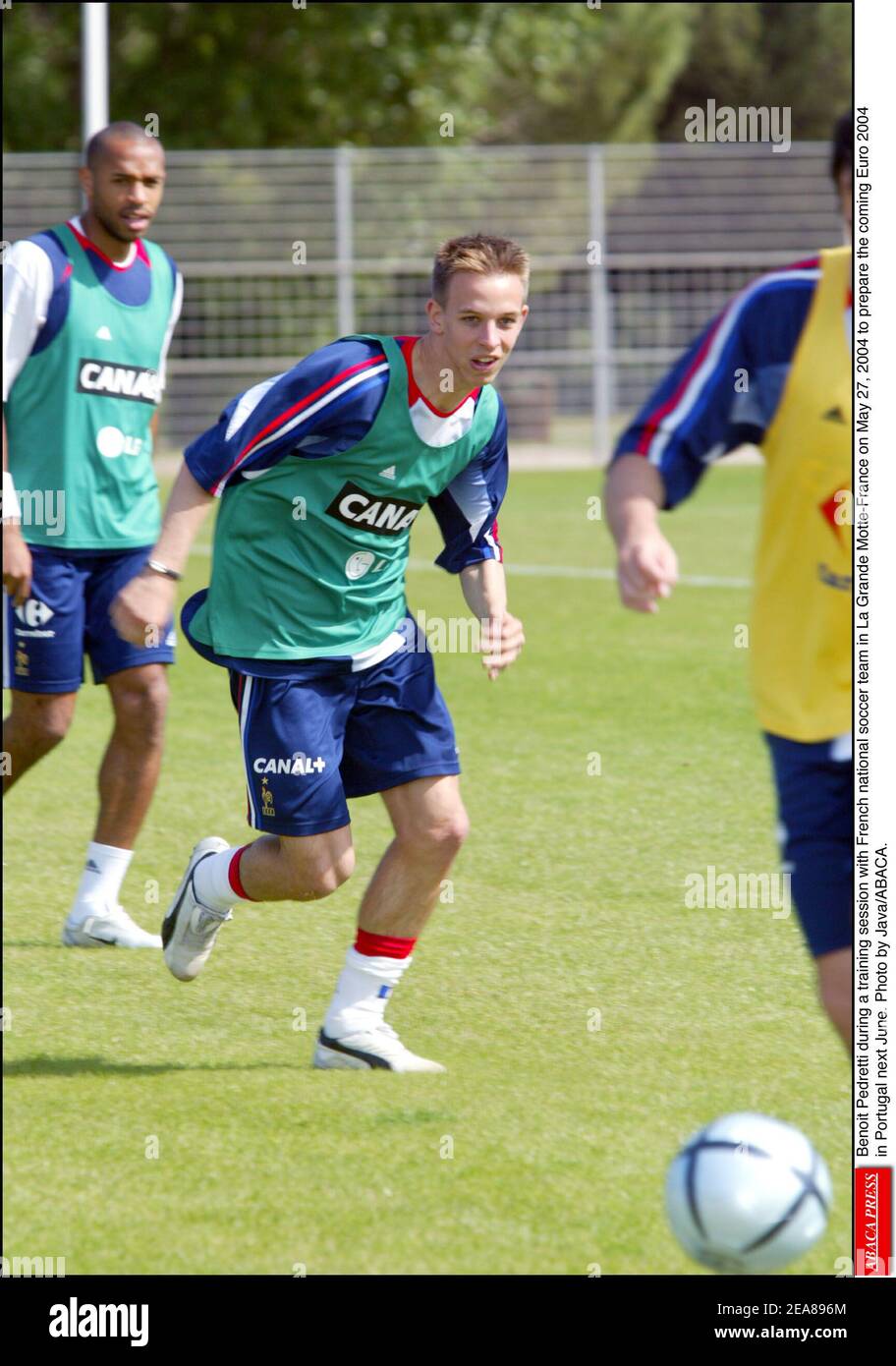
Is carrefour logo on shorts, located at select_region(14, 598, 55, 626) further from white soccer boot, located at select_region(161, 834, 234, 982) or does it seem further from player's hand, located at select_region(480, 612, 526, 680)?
player's hand, located at select_region(480, 612, 526, 680)

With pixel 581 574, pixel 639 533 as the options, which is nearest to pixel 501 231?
pixel 581 574

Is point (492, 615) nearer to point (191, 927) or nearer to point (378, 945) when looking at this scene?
point (378, 945)

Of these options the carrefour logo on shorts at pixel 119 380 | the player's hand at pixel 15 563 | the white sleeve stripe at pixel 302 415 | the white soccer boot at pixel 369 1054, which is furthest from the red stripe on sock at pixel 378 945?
the carrefour logo on shorts at pixel 119 380

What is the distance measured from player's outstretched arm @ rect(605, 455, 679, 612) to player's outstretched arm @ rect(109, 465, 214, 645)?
1.52 m

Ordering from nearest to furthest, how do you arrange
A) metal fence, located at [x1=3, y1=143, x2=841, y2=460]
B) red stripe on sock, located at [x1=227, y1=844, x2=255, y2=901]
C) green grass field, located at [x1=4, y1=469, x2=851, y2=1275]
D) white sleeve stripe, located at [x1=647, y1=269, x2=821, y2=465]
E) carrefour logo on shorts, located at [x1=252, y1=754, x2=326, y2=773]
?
white sleeve stripe, located at [x1=647, y1=269, x2=821, y2=465]
green grass field, located at [x1=4, y1=469, x2=851, y2=1275]
carrefour logo on shorts, located at [x1=252, y1=754, x2=326, y2=773]
red stripe on sock, located at [x1=227, y1=844, x2=255, y2=901]
metal fence, located at [x1=3, y1=143, x2=841, y2=460]

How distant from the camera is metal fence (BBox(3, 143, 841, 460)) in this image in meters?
25.8

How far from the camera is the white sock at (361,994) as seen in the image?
5.00 m

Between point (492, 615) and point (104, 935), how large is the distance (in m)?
1.92

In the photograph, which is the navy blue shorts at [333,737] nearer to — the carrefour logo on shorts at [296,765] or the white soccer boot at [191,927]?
the carrefour logo on shorts at [296,765]

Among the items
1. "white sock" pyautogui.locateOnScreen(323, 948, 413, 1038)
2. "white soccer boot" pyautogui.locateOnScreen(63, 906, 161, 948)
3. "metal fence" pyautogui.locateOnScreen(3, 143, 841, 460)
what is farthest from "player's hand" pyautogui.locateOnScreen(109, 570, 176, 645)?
"metal fence" pyautogui.locateOnScreen(3, 143, 841, 460)

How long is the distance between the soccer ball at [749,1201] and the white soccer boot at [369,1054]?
132 centimetres

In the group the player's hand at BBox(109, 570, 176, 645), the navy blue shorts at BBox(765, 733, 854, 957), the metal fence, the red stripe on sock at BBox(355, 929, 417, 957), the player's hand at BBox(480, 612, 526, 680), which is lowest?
the red stripe on sock at BBox(355, 929, 417, 957)

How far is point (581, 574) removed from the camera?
15.1m

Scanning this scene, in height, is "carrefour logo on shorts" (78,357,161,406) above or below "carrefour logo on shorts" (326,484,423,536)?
above
